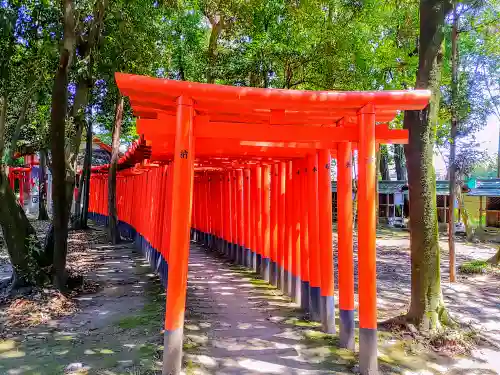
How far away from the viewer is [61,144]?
6.75 metres

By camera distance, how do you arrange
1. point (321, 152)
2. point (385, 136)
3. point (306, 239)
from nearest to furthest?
1. point (385, 136)
2. point (321, 152)
3. point (306, 239)

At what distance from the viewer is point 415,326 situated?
5.25 m

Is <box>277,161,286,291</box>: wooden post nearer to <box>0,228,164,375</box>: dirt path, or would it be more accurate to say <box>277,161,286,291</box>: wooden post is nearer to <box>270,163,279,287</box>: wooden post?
<box>270,163,279,287</box>: wooden post

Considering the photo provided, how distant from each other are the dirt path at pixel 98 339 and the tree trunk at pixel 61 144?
0.80m

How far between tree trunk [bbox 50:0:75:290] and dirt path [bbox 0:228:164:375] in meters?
0.80

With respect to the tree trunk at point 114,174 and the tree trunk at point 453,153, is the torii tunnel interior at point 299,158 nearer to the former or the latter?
the tree trunk at point 453,153

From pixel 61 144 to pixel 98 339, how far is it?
10.3ft

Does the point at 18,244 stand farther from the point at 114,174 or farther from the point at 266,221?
the point at 114,174

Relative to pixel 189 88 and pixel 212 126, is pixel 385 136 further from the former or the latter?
pixel 189 88

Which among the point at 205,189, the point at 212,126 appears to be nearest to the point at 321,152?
the point at 212,126

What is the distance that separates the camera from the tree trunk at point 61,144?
20.8 ft

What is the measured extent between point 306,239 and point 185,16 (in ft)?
34.6

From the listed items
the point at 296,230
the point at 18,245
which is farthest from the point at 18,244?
the point at 296,230

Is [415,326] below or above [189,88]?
below
